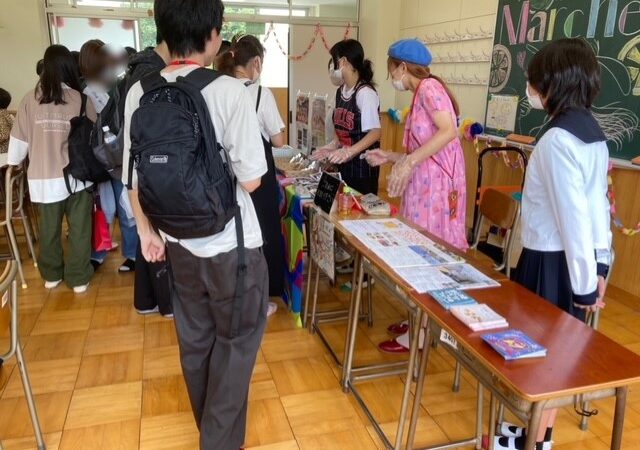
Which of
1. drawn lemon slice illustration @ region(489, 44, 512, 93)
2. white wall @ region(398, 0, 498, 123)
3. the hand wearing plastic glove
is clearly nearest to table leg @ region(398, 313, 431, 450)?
the hand wearing plastic glove

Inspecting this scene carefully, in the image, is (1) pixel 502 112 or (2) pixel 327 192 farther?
(1) pixel 502 112

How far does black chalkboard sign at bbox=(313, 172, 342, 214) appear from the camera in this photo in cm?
221

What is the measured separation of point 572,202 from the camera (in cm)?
129

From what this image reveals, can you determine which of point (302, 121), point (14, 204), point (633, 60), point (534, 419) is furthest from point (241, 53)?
point (633, 60)

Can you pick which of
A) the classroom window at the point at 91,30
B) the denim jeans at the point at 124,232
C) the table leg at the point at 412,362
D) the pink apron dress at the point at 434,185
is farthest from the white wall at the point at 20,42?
the table leg at the point at 412,362

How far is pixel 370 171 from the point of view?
292 cm

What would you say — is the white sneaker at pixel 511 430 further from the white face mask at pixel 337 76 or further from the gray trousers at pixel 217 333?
the white face mask at pixel 337 76

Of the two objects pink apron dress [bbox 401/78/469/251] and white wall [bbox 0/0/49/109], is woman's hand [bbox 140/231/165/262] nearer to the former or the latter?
pink apron dress [bbox 401/78/469/251]

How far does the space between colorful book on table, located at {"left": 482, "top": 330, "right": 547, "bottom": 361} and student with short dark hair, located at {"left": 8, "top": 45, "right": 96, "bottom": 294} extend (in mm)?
2606

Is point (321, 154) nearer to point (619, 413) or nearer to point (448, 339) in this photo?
point (448, 339)

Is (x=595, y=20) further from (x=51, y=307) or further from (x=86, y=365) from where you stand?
(x=51, y=307)

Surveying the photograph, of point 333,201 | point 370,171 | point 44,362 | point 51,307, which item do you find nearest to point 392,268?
point 333,201

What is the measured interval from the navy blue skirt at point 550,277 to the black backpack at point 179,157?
95 cm

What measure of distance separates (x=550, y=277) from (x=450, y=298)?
0.40 m
